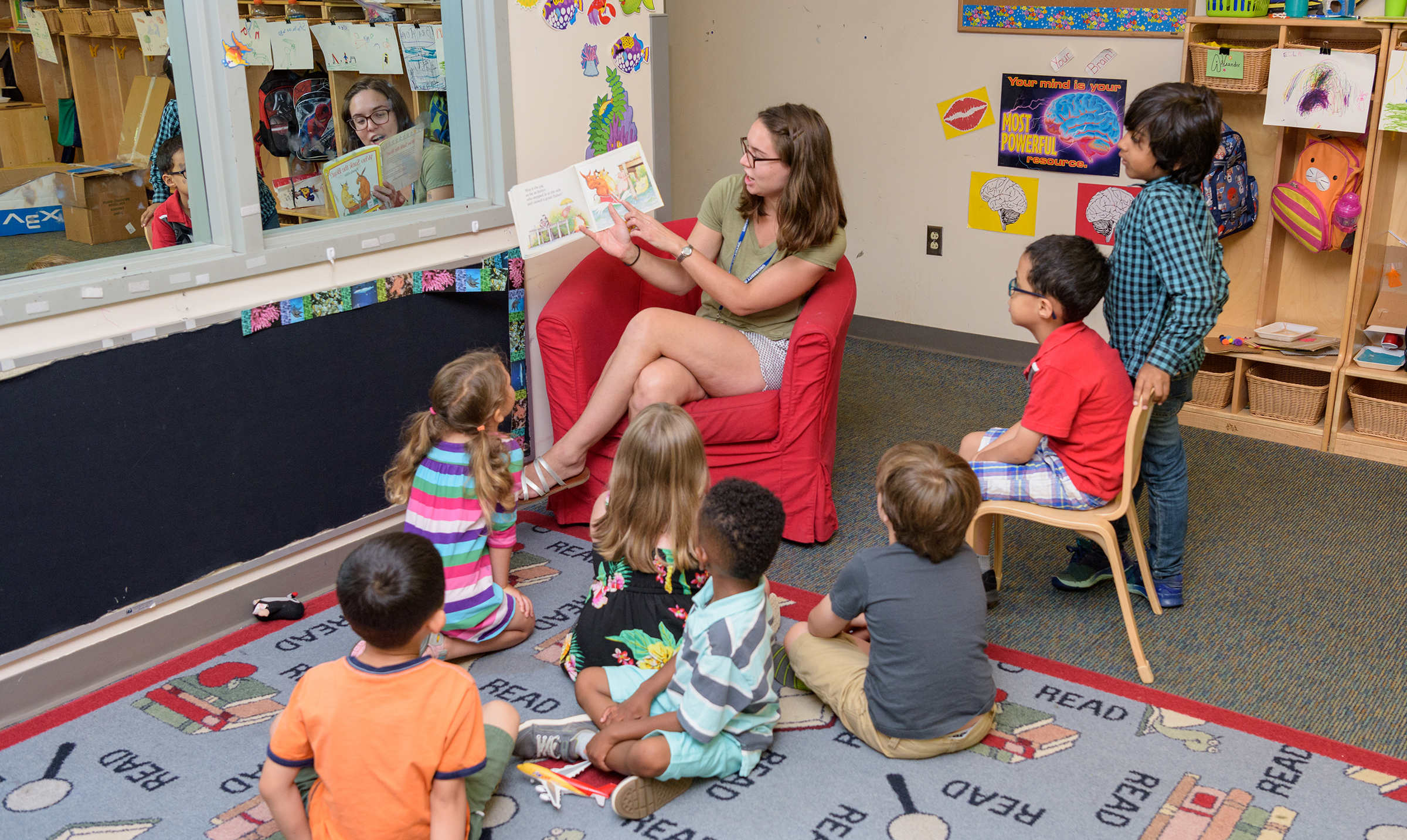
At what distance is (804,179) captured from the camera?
2.98 m

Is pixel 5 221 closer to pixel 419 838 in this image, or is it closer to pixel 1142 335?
pixel 419 838

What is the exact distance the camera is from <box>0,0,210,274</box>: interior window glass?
2479 mm

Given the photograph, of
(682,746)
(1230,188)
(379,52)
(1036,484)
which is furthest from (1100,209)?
(682,746)

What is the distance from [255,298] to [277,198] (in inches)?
10.6

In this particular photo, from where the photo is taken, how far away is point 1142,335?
2594mm

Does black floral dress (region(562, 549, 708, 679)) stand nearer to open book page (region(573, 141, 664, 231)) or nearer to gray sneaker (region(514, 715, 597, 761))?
gray sneaker (region(514, 715, 597, 761))

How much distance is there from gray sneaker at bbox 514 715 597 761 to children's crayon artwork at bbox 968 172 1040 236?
9.82 ft

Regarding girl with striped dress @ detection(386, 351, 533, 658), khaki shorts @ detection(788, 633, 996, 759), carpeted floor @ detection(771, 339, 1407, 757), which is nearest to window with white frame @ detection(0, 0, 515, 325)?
girl with striped dress @ detection(386, 351, 533, 658)

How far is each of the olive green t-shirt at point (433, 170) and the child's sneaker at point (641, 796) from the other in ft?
5.79

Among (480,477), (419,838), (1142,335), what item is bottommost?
(419,838)

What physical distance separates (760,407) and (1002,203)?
1999 mm

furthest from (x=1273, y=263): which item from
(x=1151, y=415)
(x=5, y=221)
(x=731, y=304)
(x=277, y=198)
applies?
(x=5, y=221)

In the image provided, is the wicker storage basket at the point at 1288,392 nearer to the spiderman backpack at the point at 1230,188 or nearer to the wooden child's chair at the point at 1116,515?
the spiderman backpack at the point at 1230,188

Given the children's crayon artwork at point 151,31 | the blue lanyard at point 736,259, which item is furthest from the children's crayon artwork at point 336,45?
the blue lanyard at point 736,259
